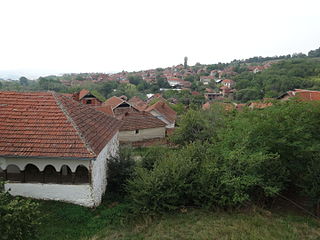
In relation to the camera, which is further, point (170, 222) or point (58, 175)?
point (58, 175)

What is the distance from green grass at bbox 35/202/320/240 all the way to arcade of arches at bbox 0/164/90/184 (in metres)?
1.14

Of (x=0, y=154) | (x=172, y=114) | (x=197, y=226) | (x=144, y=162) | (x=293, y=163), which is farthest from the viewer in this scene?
(x=172, y=114)

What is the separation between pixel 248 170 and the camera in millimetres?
10656

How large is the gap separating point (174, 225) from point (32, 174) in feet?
24.3

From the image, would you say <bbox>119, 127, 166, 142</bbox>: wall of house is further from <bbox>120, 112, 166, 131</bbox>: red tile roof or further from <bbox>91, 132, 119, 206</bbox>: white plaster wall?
<bbox>91, 132, 119, 206</bbox>: white plaster wall

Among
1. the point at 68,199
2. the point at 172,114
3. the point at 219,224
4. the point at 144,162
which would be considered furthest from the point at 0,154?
the point at 172,114

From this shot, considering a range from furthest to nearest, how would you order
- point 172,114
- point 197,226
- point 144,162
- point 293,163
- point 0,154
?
1. point 172,114
2. point 144,162
3. point 293,163
4. point 0,154
5. point 197,226

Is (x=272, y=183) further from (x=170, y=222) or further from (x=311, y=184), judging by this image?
(x=170, y=222)

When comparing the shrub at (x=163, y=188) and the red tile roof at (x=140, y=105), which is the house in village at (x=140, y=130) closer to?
the red tile roof at (x=140, y=105)

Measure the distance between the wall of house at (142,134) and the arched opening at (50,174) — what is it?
53.5 feet

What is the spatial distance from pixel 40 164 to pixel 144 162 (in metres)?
6.07

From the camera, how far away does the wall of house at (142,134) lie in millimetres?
28641

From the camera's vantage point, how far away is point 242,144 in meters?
11.2

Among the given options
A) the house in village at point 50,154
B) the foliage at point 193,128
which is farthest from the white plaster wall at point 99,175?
the foliage at point 193,128
